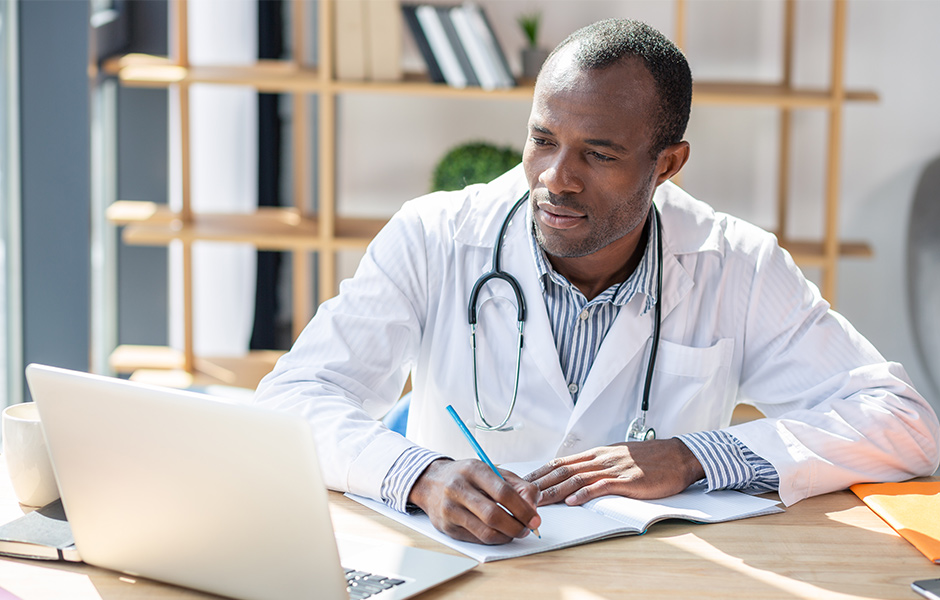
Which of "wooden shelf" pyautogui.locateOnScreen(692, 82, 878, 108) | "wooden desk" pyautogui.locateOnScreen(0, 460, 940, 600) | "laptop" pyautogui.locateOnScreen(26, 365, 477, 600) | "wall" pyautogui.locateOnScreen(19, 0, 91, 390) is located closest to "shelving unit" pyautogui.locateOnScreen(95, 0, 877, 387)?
"wooden shelf" pyautogui.locateOnScreen(692, 82, 878, 108)

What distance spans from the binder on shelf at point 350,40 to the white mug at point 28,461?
1.95 meters

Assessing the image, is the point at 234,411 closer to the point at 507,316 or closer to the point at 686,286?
the point at 507,316

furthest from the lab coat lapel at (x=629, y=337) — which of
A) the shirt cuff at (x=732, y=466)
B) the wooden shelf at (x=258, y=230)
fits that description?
the wooden shelf at (x=258, y=230)

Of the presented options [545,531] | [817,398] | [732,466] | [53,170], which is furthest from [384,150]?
[545,531]

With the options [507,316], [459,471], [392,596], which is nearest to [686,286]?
[507,316]

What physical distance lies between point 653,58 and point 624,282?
349 mm

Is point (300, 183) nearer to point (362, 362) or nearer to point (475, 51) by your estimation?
point (475, 51)

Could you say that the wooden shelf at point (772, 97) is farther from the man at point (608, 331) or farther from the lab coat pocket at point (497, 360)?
the lab coat pocket at point (497, 360)

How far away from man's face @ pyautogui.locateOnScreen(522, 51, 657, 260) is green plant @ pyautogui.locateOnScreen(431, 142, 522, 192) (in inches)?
57.0

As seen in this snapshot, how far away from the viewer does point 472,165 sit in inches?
117

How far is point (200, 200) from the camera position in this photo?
130 inches

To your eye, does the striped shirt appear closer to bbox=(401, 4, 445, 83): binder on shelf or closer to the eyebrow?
the eyebrow

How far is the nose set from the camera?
143cm

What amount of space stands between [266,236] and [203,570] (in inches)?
83.4
